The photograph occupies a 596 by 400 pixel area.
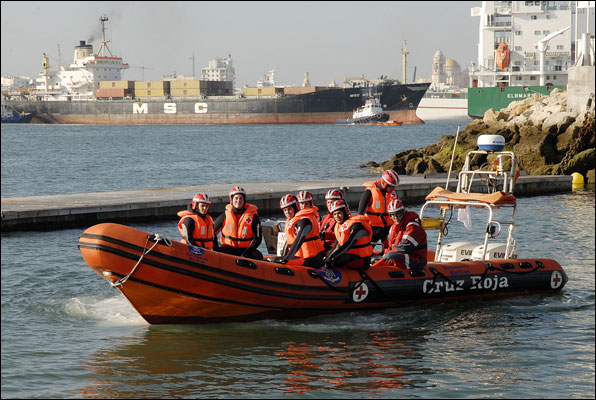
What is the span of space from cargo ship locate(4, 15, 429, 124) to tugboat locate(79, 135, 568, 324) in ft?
268

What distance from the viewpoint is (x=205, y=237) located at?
10.5 metres

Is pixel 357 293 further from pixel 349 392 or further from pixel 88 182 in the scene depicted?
pixel 88 182

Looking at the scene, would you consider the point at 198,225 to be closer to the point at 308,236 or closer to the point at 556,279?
the point at 308,236

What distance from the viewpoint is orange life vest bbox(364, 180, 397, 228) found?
38.8ft

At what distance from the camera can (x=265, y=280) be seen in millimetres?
9875

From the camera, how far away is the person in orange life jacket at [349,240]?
33.3ft

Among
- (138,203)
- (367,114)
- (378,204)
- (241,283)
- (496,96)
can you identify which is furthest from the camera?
(367,114)

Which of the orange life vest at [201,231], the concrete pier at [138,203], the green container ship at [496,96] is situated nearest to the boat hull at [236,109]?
the green container ship at [496,96]

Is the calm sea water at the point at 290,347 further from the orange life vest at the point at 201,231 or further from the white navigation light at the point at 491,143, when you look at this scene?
the white navigation light at the point at 491,143

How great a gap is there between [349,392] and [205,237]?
3.42 metres

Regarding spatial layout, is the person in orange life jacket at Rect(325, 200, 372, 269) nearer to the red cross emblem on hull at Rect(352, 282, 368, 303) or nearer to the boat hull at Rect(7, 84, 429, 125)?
the red cross emblem on hull at Rect(352, 282, 368, 303)

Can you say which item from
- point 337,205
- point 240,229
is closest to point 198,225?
point 240,229

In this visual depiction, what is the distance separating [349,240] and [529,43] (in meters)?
75.3

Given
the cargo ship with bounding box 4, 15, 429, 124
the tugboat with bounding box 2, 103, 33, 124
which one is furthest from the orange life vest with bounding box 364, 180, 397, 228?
the tugboat with bounding box 2, 103, 33, 124
